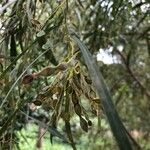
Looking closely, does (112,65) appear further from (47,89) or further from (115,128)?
(115,128)

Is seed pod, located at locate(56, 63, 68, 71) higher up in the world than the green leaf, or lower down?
higher up

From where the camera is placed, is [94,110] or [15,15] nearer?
[94,110]

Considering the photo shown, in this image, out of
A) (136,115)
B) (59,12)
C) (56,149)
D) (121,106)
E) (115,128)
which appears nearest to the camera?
(115,128)

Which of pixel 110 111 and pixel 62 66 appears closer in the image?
pixel 110 111

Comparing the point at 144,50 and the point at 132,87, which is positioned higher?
the point at 144,50

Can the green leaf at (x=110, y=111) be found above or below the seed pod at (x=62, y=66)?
below

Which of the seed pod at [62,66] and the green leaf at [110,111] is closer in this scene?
the green leaf at [110,111]

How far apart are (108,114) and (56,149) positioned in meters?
5.64

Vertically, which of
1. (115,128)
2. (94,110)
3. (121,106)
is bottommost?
(115,128)

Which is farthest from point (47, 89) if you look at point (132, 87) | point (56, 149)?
point (56, 149)

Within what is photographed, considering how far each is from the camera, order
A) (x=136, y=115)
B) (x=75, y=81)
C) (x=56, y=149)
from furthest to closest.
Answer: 1. (x=56, y=149)
2. (x=136, y=115)
3. (x=75, y=81)

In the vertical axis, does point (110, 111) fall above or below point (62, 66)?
below

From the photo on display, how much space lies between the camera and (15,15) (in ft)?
2.86

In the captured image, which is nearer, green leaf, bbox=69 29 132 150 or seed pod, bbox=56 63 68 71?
green leaf, bbox=69 29 132 150
